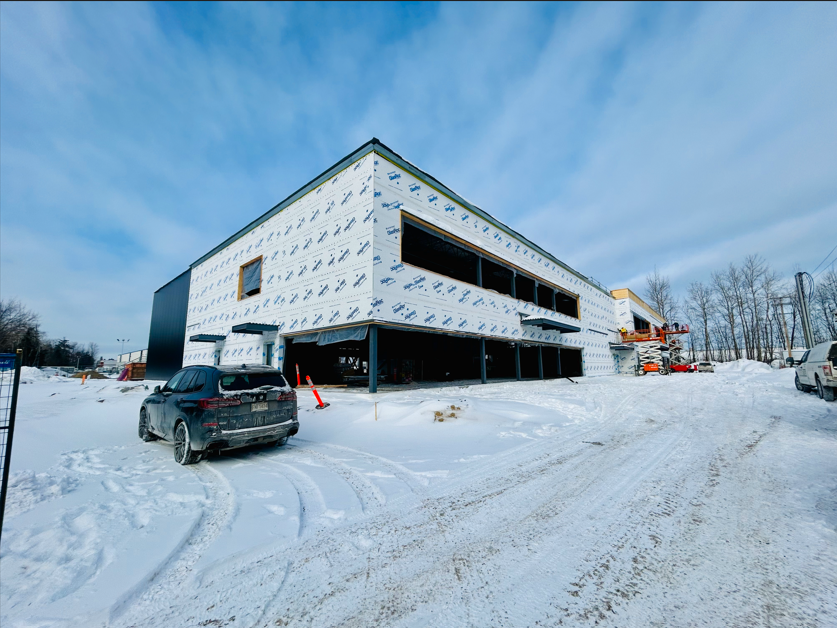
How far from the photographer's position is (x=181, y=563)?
9.64ft

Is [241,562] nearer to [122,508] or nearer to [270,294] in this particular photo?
[122,508]

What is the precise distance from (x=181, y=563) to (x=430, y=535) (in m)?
2.10

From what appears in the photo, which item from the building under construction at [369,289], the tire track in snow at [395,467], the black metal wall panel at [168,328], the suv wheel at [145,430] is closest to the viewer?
the tire track in snow at [395,467]

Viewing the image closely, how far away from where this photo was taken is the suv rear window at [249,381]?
5922 millimetres

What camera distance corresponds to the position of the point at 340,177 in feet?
54.0

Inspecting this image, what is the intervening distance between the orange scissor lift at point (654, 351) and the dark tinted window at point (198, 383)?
38170 millimetres

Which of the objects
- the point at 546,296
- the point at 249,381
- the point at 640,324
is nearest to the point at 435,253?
the point at 546,296

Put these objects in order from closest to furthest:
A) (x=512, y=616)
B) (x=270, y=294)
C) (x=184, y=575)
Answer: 1. (x=512, y=616)
2. (x=184, y=575)
3. (x=270, y=294)

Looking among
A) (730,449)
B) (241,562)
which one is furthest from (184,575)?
(730,449)

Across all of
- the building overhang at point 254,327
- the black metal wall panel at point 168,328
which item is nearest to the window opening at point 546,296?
the building overhang at point 254,327

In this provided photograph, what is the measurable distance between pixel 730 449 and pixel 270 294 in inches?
770

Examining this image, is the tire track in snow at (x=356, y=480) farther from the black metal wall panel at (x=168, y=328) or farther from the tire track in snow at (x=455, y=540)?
the black metal wall panel at (x=168, y=328)

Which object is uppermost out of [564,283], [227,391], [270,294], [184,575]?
[564,283]

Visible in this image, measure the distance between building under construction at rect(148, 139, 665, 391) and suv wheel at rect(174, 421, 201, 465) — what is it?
27.5 feet
